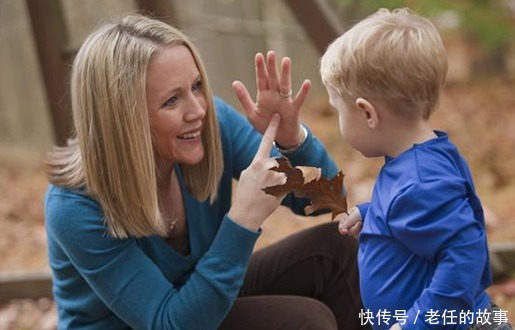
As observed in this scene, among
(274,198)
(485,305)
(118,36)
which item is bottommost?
(485,305)

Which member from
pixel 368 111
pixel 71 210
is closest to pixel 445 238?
pixel 368 111

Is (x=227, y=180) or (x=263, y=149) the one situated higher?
(x=263, y=149)

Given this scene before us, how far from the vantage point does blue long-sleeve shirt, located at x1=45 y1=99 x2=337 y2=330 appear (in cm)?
224

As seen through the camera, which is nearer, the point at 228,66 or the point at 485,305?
the point at 485,305

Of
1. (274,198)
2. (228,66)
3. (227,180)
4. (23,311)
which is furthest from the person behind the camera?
(228,66)

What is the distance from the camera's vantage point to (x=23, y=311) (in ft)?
12.3

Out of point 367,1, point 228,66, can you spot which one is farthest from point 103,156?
point 228,66

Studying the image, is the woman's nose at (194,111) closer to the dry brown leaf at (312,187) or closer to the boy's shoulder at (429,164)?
the dry brown leaf at (312,187)

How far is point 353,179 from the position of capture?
15.6ft

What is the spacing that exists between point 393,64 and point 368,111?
13 centimetres

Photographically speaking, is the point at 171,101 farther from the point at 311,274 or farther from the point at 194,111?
the point at 311,274

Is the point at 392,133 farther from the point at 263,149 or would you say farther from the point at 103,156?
the point at 103,156

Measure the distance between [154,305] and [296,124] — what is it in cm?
63

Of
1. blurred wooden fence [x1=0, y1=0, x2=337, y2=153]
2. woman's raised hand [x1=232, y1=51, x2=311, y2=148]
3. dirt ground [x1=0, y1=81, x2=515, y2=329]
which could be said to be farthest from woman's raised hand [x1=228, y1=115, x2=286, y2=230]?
blurred wooden fence [x1=0, y1=0, x2=337, y2=153]
